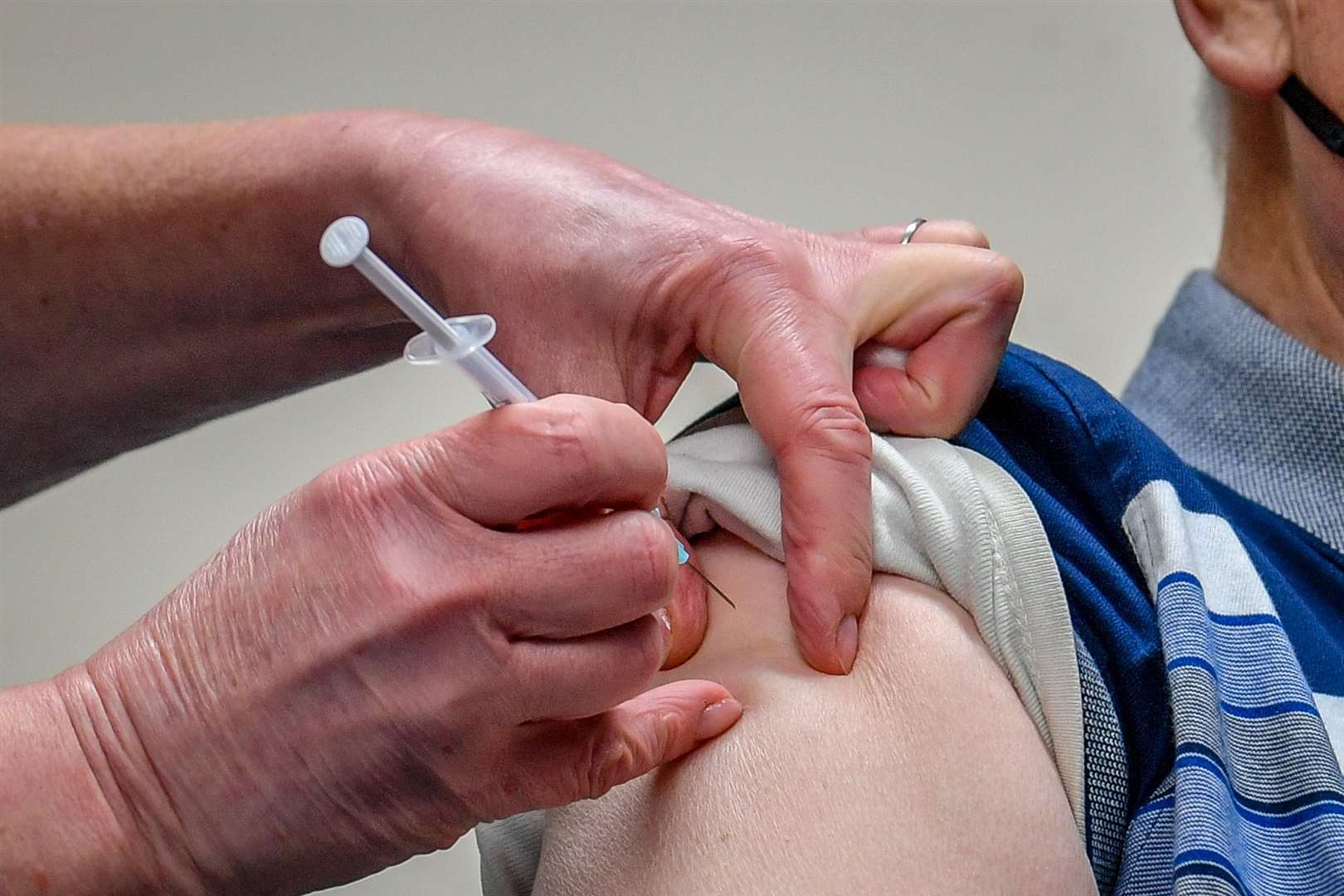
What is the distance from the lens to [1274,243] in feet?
3.15

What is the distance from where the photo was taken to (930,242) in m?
0.81

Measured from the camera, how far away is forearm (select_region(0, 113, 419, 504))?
95cm

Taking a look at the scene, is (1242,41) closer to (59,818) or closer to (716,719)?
(716,719)

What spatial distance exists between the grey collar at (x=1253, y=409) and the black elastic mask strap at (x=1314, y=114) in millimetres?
147

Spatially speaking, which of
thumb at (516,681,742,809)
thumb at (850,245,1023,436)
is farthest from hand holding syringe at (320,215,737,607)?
thumb at (850,245,1023,436)

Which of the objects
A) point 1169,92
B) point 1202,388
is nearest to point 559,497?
point 1202,388

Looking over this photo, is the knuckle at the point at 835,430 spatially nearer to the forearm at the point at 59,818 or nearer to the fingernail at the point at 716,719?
the fingernail at the point at 716,719

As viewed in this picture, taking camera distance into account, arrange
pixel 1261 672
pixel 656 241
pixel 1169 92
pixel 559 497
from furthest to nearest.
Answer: pixel 1169 92 → pixel 656 241 → pixel 1261 672 → pixel 559 497

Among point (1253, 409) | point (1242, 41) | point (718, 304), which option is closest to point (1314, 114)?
point (1242, 41)

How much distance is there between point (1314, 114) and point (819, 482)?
0.51 metres

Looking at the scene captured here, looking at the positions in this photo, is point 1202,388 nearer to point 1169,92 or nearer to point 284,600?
point 284,600

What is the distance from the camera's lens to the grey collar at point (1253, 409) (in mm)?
856

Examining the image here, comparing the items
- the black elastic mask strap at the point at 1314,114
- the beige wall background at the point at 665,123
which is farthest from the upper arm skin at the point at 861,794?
the beige wall background at the point at 665,123

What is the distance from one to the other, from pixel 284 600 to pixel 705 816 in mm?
233
